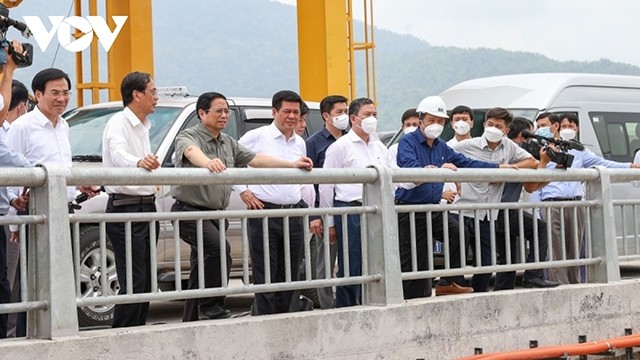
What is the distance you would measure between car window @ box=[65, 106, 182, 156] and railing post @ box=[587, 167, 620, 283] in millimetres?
3761

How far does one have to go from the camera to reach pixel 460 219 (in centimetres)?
947

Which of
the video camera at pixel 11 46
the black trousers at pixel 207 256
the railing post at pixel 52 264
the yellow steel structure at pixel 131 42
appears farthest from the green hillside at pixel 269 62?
the railing post at pixel 52 264

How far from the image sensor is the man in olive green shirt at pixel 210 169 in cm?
855

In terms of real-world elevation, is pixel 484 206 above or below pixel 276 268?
above

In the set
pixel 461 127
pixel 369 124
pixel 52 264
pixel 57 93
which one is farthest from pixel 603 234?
pixel 52 264

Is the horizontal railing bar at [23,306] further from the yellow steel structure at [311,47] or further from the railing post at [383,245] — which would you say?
the yellow steel structure at [311,47]

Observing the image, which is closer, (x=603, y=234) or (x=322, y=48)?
(x=603, y=234)

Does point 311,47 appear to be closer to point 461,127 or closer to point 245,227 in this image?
point 461,127

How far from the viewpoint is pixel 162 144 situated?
1184 cm

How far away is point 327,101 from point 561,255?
7.64 ft

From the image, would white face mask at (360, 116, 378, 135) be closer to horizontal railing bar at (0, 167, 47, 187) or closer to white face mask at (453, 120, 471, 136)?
white face mask at (453, 120, 471, 136)

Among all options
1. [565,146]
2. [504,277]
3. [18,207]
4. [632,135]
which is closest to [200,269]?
[18,207]

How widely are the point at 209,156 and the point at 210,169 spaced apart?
140cm

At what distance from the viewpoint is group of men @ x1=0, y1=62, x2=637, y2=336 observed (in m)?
8.55
